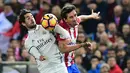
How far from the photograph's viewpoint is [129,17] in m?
15.7

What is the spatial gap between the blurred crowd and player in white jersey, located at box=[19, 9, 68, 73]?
12.9 ft

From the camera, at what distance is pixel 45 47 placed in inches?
376

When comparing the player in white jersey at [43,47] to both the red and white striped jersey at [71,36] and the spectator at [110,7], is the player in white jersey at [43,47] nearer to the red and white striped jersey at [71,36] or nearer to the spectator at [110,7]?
the red and white striped jersey at [71,36]

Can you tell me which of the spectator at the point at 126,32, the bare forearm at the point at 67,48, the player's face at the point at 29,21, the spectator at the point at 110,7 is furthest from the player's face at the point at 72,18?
the spectator at the point at 110,7

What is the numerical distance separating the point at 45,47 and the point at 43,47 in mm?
36

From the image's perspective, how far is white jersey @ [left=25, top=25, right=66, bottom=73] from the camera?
9.53 metres

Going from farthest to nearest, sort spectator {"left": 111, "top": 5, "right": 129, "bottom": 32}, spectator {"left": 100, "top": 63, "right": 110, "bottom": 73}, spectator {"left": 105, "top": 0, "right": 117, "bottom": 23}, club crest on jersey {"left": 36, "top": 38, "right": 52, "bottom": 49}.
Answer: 1. spectator {"left": 105, "top": 0, "right": 117, "bottom": 23}
2. spectator {"left": 111, "top": 5, "right": 129, "bottom": 32}
3. spectator {"left": 100, "top": 63, "right": 110, "bottom": 73}
4. club crest on jersey {"left": 36, "top": 38, "right": 52, "bottom": 49}

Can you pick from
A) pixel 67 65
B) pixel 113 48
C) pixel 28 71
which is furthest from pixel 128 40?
pixel 67 65

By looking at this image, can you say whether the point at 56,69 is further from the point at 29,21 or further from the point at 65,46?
the point at 29,21

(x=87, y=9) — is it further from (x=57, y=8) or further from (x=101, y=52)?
(x=101, y=52)

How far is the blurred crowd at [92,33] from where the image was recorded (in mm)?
14219

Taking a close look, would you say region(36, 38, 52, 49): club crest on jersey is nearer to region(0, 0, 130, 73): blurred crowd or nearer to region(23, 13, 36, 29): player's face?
region(23, 13, 36, 29): player's face

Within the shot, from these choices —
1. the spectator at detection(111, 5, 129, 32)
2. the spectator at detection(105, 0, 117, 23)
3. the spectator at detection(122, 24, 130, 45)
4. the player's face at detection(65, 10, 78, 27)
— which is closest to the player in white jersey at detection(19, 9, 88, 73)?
the player's face at detection(65, 10, 78, 27)

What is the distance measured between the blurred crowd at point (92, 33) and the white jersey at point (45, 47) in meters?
3.96
